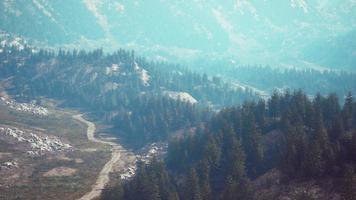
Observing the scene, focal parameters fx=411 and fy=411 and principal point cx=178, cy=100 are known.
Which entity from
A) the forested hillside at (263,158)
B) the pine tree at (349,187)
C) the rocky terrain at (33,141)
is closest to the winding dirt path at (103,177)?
the forested hillside at (263,158)

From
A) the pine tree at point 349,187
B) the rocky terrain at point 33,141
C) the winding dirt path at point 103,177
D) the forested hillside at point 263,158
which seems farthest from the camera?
the rocky terrain at point 33,141

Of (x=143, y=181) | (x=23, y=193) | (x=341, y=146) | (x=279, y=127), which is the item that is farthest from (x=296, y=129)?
(x=23, y=193)

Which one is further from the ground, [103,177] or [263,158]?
[263,158]

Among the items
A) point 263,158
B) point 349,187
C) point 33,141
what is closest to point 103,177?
point 33,141

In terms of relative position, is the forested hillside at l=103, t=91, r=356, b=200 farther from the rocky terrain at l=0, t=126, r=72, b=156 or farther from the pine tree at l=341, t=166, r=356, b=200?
the rocky terrain at l=0, t=126, r=72, b=156

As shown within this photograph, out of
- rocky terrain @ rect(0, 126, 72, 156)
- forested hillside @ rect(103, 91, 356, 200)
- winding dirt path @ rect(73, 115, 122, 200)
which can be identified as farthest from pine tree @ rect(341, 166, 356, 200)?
rocky terrain @ rect(0, 126, 72, 156)

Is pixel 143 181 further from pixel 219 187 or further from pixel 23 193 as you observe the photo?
pixel 23 193

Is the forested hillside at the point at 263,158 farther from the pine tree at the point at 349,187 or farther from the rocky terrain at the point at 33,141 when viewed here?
the rocky terrain at the point at 33,141

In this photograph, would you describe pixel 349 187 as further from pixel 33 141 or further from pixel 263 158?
pixel 33 141

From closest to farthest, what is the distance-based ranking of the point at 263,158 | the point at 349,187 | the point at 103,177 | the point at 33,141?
the point at 349,187 < the point at 263,158 < the point at 103,177 < the point at 33,141
